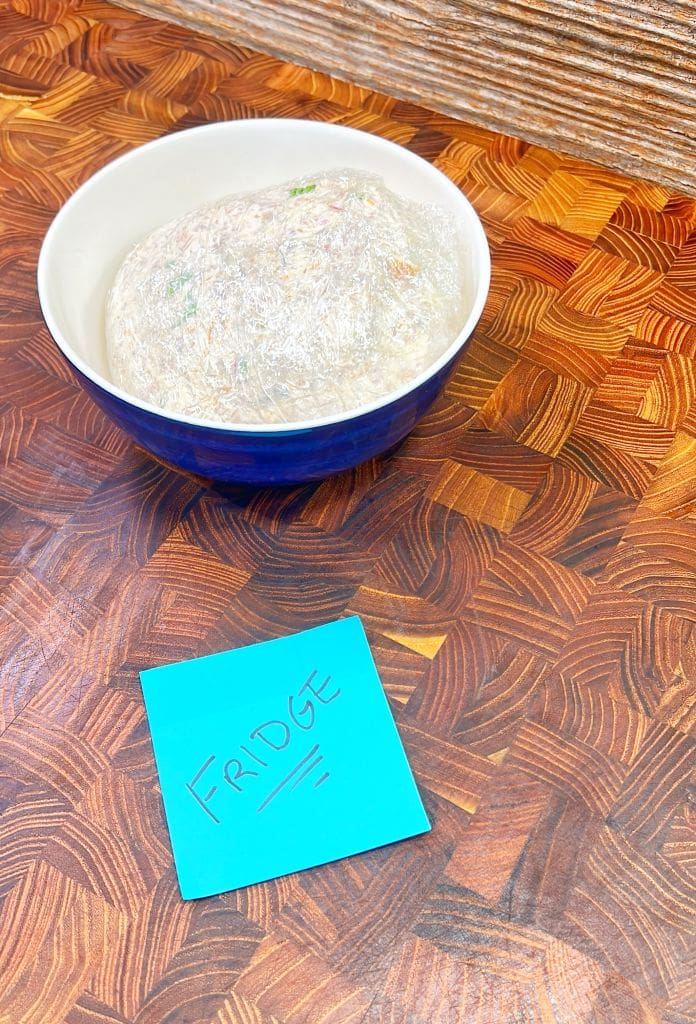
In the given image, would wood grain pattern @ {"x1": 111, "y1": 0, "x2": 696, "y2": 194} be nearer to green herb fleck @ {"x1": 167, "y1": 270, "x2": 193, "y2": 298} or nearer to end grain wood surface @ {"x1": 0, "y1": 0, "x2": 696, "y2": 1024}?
end grain wood surface @ {"x1": 0, "y1": 0, "x2": 696, "y2": 1024}

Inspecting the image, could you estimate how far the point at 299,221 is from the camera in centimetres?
60

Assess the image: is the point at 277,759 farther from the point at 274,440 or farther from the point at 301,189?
the point at 301,189

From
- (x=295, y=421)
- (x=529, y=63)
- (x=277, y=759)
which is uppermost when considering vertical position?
(x=529, y=63)

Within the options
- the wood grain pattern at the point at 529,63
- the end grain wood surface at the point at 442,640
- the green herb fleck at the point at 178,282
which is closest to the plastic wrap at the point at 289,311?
the green herb fleck at the point at 178,282

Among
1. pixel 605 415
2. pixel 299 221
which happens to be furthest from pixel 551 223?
pixel 299 221

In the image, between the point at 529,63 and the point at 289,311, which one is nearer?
the point at 289,311

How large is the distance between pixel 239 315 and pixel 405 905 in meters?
0.39

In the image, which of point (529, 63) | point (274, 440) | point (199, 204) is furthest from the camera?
point (529, 63)

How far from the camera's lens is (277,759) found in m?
0.57

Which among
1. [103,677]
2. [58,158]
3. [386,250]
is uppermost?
[386,250]

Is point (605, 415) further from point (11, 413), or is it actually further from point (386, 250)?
point (11, 413)

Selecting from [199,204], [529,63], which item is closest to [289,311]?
[199,204]

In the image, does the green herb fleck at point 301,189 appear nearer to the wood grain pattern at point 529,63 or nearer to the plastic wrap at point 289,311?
the plastic wrap at point 289,311

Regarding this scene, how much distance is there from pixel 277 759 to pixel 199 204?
0.45 meters
